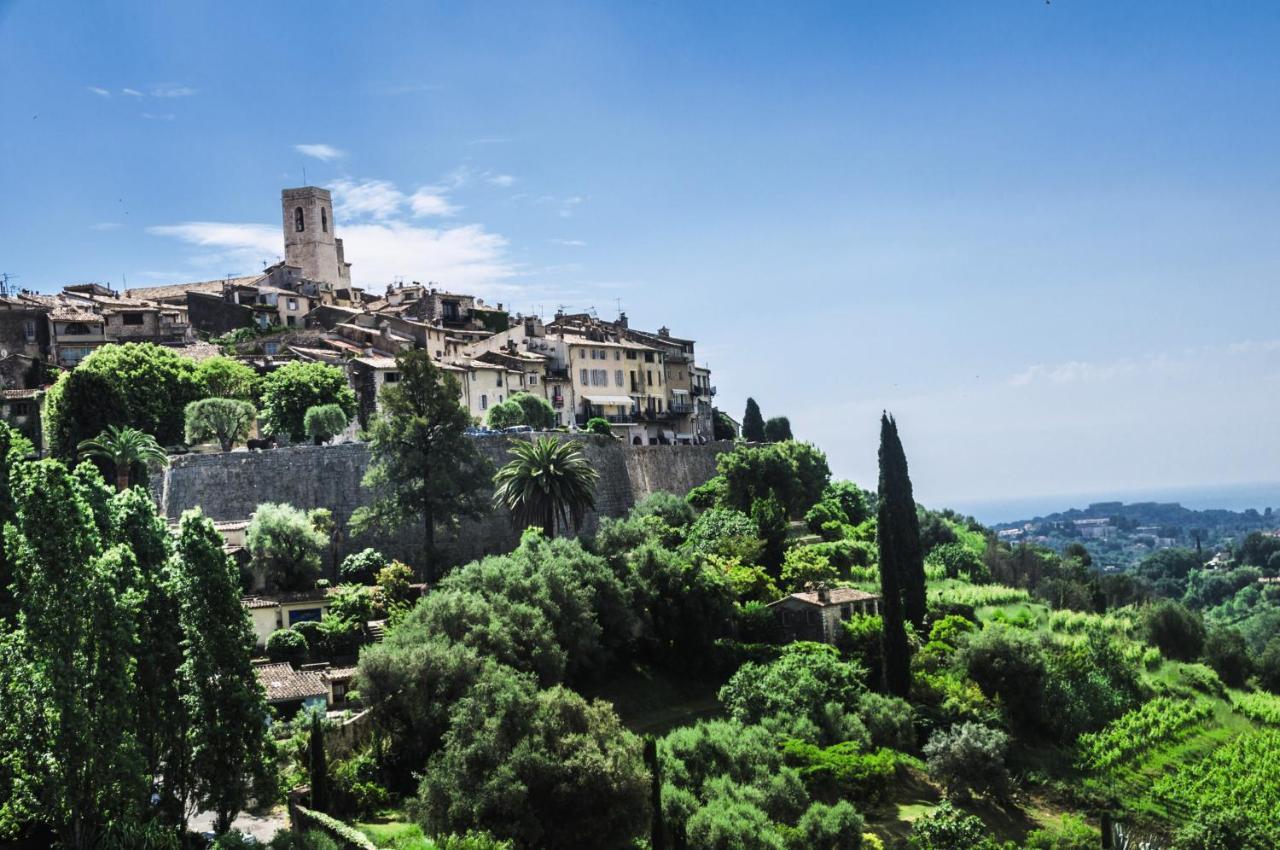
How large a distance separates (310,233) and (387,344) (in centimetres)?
3587

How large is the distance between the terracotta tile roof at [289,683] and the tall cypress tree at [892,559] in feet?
63.1

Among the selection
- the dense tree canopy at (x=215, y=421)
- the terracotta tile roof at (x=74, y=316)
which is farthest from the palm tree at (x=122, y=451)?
the terracotta tile roof at (x=74, y=316)

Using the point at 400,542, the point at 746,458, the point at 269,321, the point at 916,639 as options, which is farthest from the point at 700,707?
the point at 269,321

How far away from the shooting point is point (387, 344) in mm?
73812

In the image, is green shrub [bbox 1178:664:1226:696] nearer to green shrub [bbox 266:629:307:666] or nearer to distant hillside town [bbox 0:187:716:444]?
distant hillside town [bbox 0:187:716:444]

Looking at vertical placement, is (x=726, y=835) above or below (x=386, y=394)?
below

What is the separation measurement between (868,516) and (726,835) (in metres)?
37.8

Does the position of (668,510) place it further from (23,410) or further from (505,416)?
(23,410)

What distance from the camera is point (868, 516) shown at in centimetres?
6675

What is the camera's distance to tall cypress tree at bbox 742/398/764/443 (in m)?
81.8

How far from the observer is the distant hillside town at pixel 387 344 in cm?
7000

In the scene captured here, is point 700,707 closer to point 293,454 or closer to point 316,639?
point 316,639

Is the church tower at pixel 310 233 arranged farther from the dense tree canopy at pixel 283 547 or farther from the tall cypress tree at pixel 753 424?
the dense tree canopy at pixel 283 547

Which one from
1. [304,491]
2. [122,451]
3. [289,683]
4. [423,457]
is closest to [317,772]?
[289,683]
